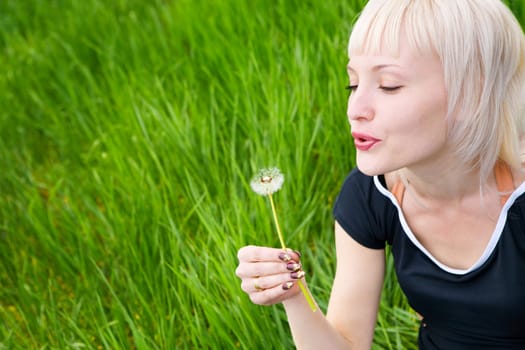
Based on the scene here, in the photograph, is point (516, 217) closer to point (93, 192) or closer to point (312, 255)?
point (312, 255)

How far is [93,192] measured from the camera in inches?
99.6

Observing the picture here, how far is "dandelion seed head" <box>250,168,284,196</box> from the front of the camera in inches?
47.9

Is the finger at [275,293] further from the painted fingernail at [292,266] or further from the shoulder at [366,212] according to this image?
the shoulder at [366,212]

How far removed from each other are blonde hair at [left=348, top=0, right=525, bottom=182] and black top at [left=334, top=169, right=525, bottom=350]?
120mm

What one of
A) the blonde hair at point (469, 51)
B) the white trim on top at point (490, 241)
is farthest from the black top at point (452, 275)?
the blonde hair at point (469, 51)

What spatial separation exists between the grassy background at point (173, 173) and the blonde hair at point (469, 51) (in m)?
0.68

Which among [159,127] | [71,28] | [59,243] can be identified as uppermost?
[71,28]

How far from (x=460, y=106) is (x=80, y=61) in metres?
2.40

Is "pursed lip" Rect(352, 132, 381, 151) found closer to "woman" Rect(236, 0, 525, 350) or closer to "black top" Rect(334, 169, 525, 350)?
"woman" Rect(236, 0, 525, 350)

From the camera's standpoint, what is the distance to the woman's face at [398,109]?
1148mm

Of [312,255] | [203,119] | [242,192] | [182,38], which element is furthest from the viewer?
[182,38]

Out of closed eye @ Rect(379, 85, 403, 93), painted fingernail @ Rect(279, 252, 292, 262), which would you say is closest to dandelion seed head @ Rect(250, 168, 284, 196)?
painted fingernail @ Rect(279, 252, 292, 262)

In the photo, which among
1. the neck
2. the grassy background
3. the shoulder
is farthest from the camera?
the grassy background

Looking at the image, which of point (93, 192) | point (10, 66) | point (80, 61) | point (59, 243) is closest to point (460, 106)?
point (59, 243)
